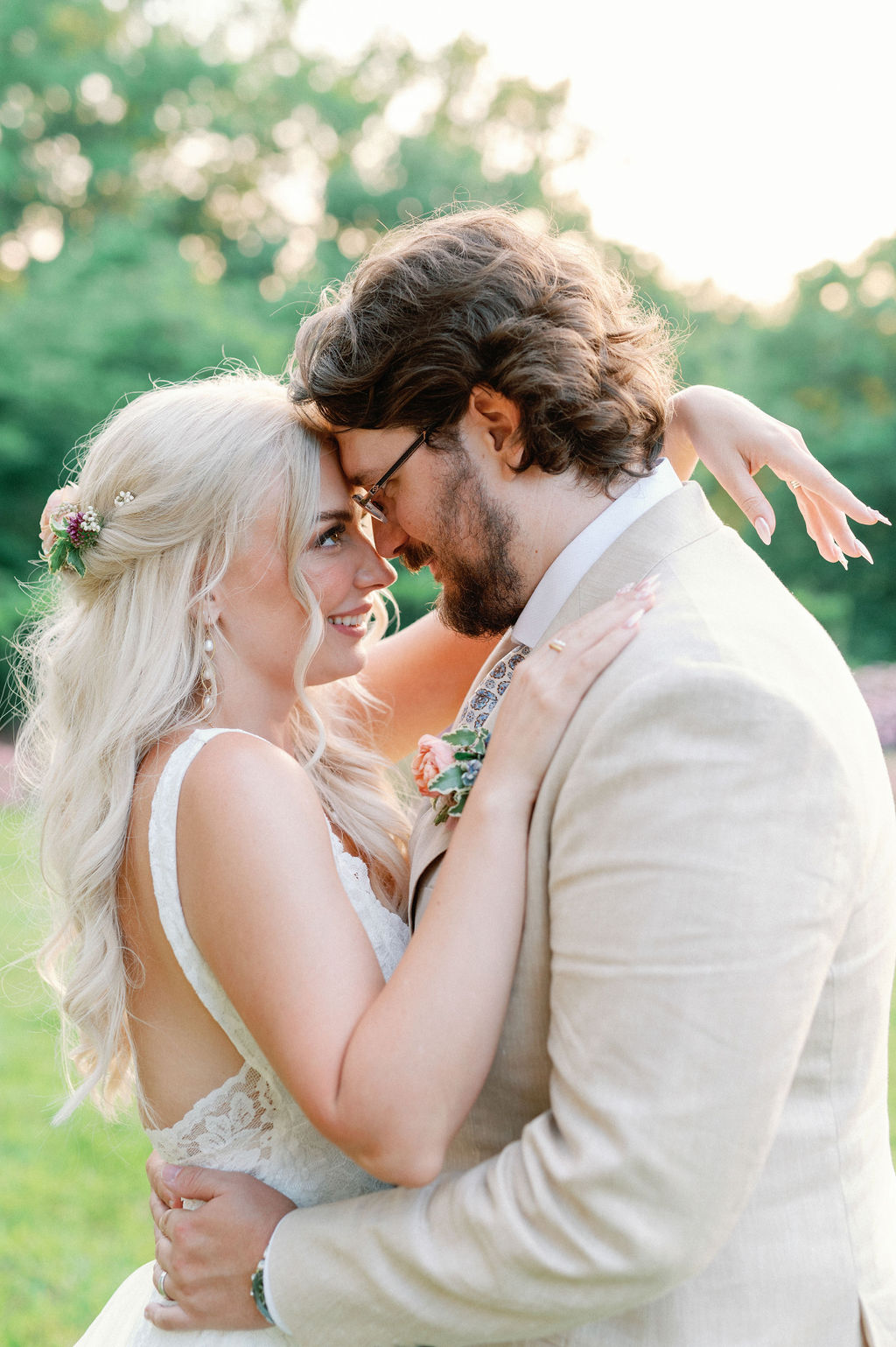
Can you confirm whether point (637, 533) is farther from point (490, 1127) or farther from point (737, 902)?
point (490, 1127)

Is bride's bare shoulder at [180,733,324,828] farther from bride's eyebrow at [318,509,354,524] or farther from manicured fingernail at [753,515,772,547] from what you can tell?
manicured fingernail at [753,515,772,547]

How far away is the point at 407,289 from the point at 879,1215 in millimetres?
1997

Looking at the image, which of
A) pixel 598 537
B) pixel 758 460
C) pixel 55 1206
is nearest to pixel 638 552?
pixel 598 537

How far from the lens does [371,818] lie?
2959 mm

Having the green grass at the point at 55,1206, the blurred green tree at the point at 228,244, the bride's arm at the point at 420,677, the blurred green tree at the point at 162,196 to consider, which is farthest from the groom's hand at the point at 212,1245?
the blurred green tree at the point at 162,196

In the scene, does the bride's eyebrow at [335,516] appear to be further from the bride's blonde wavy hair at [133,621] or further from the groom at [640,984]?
the groom at [640,984]

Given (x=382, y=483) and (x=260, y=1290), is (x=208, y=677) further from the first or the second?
(x=260, y=1290)

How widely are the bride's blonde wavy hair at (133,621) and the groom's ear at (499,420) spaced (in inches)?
17.1

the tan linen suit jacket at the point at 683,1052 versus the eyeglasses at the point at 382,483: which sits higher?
the eyeglasses at the point at 382,483

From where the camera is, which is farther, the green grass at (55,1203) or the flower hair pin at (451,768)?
the green grass at (55,1203)

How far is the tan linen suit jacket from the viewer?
162 centimetres

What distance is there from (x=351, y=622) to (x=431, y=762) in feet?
2.29

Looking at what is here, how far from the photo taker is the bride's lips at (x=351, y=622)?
2771 mm

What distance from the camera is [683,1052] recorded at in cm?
162
